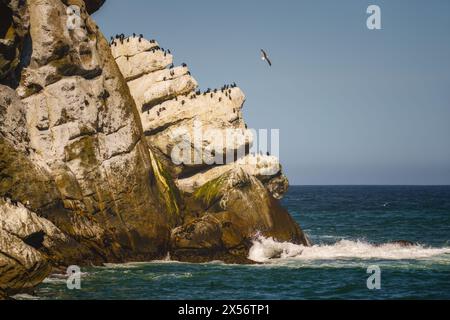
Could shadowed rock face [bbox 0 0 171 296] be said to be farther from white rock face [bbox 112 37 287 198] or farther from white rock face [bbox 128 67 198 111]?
white rock face [bbox 128 67 198 111]

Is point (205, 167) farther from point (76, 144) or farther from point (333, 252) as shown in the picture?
point (76, 144)

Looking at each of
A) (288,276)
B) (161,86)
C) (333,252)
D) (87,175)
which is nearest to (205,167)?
(161,86)

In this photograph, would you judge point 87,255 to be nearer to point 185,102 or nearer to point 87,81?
point 87,81

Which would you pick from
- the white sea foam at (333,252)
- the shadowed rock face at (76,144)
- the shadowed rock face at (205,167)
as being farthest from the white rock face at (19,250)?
the white sea foam at (333,252)

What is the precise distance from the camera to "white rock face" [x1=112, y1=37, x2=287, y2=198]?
66688 millimetres

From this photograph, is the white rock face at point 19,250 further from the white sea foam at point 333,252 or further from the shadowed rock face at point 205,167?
the white sea foam at point 333,252

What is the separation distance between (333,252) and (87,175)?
70.6 feet

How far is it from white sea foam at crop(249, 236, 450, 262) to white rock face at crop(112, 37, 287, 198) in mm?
8238

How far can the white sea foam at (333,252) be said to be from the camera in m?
57.7

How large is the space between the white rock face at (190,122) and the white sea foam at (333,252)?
824 cm

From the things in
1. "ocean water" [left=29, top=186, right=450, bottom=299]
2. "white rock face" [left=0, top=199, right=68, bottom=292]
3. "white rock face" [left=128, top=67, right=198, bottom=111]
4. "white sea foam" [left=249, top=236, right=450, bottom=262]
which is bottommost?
"ocean water" [left=29, top=186, right=450, bottom=299]

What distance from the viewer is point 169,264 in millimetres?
53344

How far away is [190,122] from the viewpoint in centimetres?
6769

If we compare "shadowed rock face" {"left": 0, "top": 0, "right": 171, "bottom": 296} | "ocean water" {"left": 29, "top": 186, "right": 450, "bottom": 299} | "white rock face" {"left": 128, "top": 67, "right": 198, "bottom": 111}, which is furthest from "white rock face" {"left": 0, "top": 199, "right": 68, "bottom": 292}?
"white rock face" {"left": 128, "top": 67, "right": 198, "bottom": 111}
